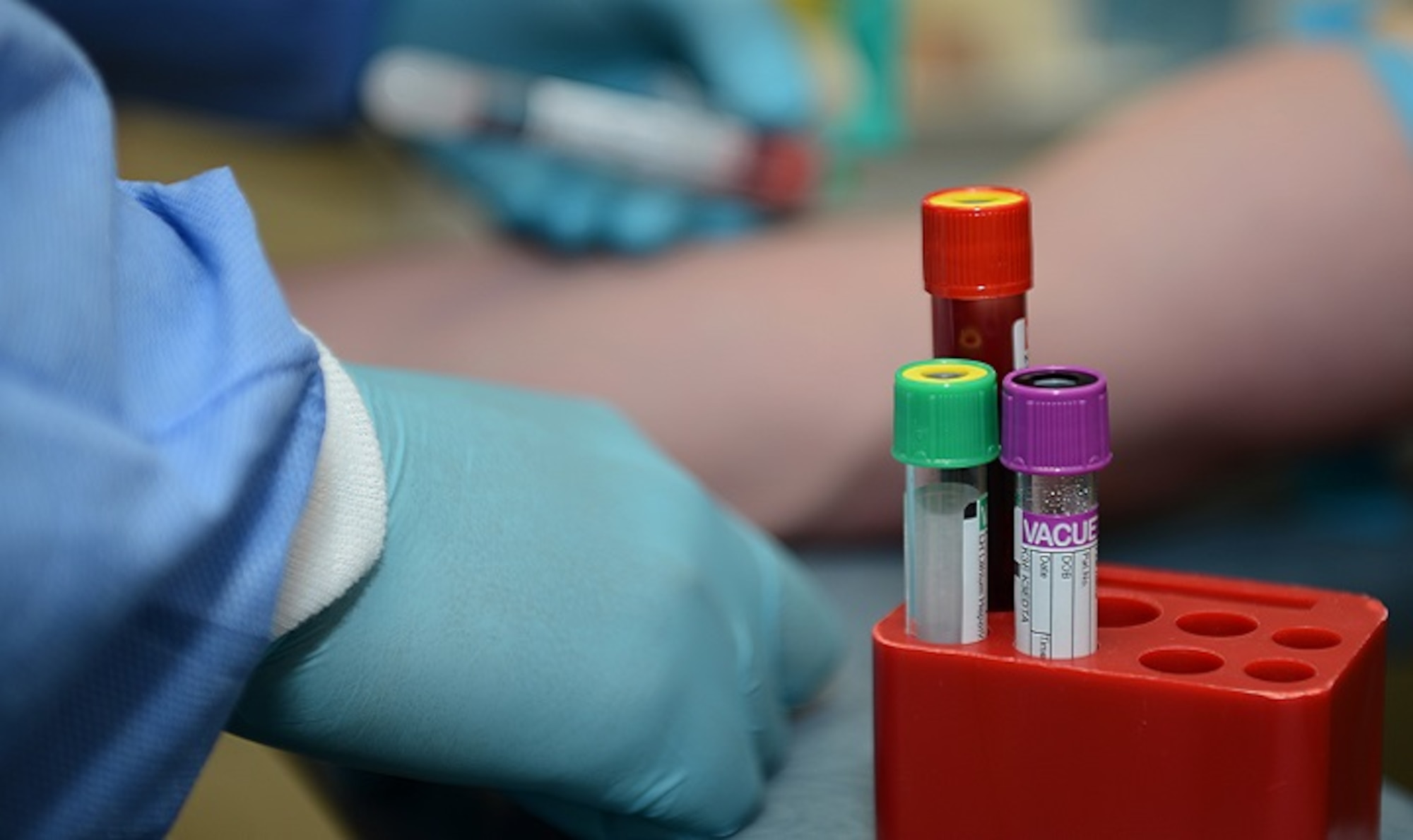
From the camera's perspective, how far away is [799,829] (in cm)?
57

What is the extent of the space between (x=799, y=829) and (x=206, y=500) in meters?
0.26

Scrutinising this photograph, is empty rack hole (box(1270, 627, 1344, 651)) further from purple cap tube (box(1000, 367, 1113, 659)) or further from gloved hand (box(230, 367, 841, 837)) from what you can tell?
gloved hand (box(230, 367, 841, 837))

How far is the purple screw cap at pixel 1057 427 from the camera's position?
1.57 feet

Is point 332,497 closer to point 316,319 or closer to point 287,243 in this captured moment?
point 316,319

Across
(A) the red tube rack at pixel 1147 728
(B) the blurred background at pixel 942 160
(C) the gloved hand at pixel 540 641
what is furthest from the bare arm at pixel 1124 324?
(A) the red tube rack at pixel 1147 728

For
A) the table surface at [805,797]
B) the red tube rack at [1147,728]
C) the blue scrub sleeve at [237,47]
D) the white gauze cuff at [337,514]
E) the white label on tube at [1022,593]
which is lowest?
the table surface at [805,797]

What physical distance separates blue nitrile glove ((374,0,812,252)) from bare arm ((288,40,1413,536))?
124 millimetres

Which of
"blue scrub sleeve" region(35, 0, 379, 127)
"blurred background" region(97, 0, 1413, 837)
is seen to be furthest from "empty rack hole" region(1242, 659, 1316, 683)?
"blue scrub sleeve" region(35, 0, 379, 127)

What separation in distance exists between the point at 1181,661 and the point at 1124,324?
381 mm

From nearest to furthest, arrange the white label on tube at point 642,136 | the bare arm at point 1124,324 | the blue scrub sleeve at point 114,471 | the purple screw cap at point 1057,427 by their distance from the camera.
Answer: the blue scrub sleeve at point 114,471 < the purple screw cap at point 1057,427 < the bare arm at point 1124,324 < the white label on tube at point 642,136

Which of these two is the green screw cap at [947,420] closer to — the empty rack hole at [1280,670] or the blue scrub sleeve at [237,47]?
the empty rack hole at [1280,670]

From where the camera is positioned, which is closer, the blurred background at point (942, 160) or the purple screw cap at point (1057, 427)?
the purple screw cap at point (1057, 427)

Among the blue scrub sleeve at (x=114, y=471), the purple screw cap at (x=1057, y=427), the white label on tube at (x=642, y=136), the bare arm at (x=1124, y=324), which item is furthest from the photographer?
the white label on tube at (x=642, y=136)

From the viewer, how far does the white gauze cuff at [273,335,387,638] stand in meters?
0.46
